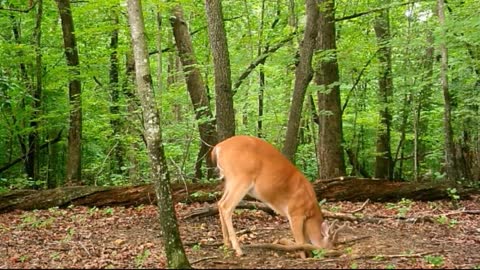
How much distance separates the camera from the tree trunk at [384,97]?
14.0 meters

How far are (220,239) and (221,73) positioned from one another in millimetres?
2927

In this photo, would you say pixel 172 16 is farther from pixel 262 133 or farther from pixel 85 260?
pixel 85 260

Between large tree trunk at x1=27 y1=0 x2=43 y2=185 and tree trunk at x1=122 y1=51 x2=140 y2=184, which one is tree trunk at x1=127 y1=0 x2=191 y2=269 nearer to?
large tree trunk at x1=27 y1=0 x2=43 y2=185

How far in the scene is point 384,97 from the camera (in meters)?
14.4

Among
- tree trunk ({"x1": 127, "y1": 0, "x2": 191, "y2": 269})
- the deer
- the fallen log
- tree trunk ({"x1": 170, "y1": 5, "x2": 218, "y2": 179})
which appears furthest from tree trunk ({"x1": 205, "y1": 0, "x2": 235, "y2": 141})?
tree trunk ({"x1": 127, "y1": 0, "x2": 191, "y2": 269})

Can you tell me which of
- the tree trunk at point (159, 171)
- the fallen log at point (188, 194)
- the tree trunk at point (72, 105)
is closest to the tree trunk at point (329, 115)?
the fallen log at point (188, 194)

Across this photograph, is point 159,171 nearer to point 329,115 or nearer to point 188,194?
point 188,194

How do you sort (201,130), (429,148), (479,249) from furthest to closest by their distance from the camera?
(429,148)
(201,130)
(479,249)

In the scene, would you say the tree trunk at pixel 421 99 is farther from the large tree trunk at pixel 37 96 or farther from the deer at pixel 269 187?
the large tree trunk at pixel 37 96

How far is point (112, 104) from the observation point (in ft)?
43.7

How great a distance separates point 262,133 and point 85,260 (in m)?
11.1

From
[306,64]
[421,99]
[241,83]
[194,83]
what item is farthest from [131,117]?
[421,99]

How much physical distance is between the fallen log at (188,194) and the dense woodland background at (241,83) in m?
0.65

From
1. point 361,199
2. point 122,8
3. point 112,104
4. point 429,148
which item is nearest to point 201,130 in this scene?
point 112,104
